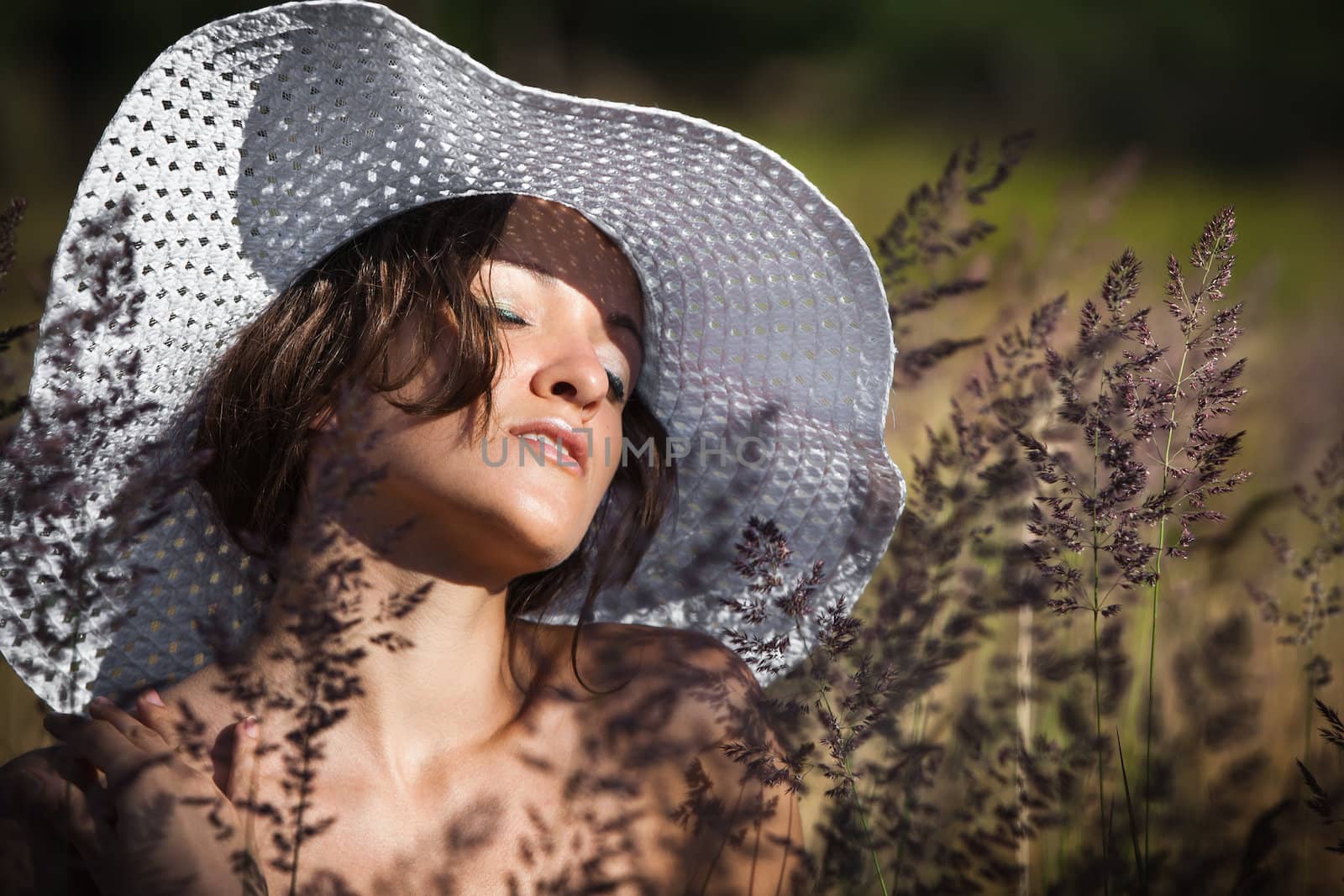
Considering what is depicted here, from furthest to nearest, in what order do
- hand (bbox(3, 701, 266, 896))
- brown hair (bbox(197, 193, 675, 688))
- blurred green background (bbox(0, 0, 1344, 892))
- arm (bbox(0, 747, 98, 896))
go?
blurred green background (bbox(0, 0, 1344, 892)) < brown hair (bbox(197, 193, 675, 688)) < arm (bbox(0, 747, 98, 896)) < hand (bbox(3, 701, 266, 896))

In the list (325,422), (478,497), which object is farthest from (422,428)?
(325,422)

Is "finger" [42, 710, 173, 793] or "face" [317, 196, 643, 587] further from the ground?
"face" [317, 196, 643, 587]

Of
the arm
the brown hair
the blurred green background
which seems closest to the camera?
the arm

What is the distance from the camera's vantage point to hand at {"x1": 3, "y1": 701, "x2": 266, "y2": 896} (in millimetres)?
1119

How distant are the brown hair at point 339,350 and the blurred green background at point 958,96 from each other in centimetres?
184

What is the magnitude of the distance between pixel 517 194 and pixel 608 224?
135 mm

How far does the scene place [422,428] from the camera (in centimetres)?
131

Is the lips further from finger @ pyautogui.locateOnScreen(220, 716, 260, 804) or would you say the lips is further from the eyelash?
finger @ pyautogui.locateOnScreen(220, 716, 260, 804)

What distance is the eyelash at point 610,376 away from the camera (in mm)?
1377

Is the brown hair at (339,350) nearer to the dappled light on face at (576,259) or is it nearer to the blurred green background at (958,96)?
the dappled light on face at (576,259)

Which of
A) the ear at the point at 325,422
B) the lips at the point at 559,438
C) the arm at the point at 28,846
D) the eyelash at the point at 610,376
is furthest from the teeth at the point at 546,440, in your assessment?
the arm at the point at 28,846

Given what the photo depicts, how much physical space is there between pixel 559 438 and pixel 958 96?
254 inches

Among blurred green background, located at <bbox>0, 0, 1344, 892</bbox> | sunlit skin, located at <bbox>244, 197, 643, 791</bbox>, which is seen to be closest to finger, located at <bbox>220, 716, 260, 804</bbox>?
sunlit skin, located at <bbox>244, 197, 643, 791</bbox>

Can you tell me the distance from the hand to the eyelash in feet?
1.83
